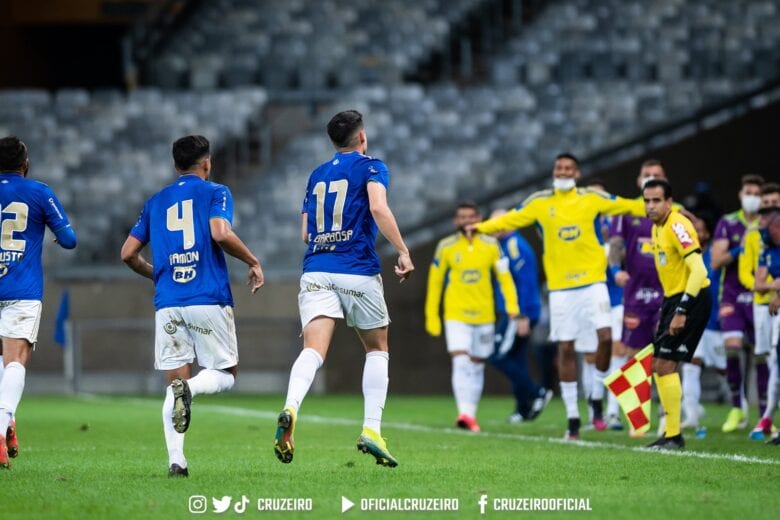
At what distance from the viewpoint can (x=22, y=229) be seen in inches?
368

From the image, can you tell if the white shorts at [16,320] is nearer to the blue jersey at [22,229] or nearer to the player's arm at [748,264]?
the blue jersey at [22,229]

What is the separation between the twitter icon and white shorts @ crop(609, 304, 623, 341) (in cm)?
754

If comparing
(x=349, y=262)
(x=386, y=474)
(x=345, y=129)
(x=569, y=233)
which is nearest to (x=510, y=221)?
(x=569, y=233)

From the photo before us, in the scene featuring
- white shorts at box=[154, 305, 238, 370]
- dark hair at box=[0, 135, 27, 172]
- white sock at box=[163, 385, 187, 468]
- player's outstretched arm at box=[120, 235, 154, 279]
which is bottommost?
white sock at box=[163, 385, 187, 468]

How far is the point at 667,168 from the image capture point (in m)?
20.7

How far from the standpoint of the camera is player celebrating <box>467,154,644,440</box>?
12.4m

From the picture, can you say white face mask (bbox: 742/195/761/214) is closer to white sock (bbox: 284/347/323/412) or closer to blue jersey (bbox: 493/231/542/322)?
blue jersey (bbox: 493/231/542/322)

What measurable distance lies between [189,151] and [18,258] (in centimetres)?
158

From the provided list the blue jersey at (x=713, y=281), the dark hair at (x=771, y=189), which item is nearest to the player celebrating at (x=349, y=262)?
the dark hair at (x=771, y=189)

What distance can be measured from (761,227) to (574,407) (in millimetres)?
2138

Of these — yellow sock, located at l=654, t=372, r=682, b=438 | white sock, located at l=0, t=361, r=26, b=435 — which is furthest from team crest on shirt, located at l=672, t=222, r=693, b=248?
white sock, located at l=0, t=361, r=26, b=435

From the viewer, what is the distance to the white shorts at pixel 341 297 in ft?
28.1

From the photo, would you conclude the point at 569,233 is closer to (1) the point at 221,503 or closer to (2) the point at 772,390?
(2) the point at 772,390

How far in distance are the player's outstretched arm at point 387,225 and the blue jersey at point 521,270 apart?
6.59 m
